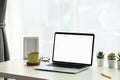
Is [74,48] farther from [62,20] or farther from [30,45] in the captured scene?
[62,20]

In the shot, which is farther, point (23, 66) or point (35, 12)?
point (35, 12)

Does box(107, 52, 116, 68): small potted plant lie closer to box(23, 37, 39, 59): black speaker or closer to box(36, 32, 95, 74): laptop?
box(36, 32, 95, 74): laptop

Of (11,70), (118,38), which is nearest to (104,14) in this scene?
(118,38)

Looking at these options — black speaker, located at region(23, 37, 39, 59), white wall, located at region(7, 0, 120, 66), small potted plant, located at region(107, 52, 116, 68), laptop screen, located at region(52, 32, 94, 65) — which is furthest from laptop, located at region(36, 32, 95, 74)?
white wall, located at region(7, 0, 120, 66)

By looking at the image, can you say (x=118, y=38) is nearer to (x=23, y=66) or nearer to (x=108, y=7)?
(x=108, y=7)

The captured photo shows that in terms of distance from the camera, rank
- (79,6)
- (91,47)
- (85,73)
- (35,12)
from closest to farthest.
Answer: (85,73) → (91,47) → (79,6) → (35,12)

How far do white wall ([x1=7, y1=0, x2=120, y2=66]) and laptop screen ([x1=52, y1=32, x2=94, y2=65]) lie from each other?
0.68 m

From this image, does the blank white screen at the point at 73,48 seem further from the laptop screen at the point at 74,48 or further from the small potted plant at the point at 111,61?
the small potted plant at the point at 111,61

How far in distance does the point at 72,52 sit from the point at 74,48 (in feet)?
0.13

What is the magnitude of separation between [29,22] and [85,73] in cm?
152

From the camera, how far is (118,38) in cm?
265

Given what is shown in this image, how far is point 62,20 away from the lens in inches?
117

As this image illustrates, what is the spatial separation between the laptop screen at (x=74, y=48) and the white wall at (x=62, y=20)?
2.25 feet

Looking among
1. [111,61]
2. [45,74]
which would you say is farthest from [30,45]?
[111,61]
